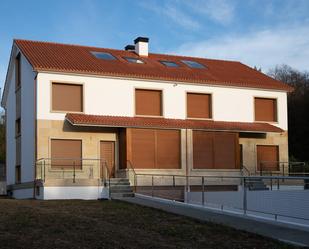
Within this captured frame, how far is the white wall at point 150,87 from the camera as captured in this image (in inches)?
1052

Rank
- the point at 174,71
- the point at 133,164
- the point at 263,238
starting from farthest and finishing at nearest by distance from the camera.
→ the point at 174,71 → the point at 133,164 → the point at 263,238

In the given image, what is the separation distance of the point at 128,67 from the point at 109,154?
4.88m

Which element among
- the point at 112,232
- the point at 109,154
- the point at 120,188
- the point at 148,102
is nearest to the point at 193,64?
the point at 148,102

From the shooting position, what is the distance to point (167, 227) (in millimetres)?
13484

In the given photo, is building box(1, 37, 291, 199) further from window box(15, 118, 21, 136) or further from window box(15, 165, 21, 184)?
window box(15, 118, 21, 136)

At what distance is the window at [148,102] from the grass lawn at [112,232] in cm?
A: 1252

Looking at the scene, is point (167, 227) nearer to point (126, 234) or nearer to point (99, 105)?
point (126, 234)

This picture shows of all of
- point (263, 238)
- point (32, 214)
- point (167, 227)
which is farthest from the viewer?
point (32, 214)

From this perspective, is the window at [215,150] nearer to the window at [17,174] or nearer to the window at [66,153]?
the window at [66,153]

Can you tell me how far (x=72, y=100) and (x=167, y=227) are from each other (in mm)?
14880

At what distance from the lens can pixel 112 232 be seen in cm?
1211

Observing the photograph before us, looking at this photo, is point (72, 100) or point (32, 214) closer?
point (32, 214)

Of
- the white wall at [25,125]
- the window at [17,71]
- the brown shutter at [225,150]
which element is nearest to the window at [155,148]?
the brown shutter at [225,150]

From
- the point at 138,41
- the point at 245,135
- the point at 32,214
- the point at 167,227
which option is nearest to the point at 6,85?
the point at 138,41
